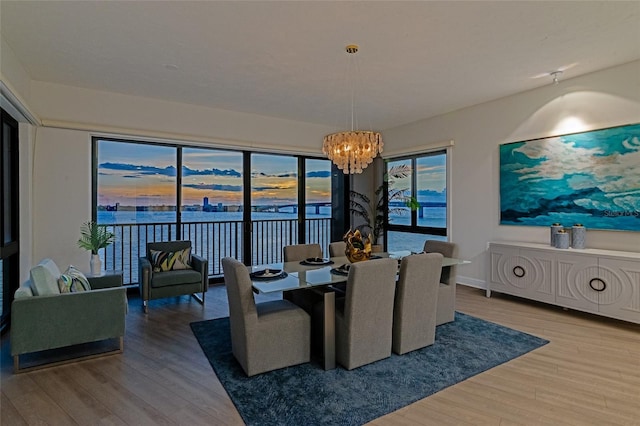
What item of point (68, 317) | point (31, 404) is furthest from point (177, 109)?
point (31, 404)

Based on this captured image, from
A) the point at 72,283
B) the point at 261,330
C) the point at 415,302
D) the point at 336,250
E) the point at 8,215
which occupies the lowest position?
the point at 261,330

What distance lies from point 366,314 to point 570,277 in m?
2.74

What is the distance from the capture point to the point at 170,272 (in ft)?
14.2

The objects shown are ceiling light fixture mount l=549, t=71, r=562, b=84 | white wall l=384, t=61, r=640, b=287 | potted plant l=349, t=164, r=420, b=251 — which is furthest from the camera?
potted plant l=349, t=164, r=420, b=251

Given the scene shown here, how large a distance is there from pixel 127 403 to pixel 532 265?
443cm

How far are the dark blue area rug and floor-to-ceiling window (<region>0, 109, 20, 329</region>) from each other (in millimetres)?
2283

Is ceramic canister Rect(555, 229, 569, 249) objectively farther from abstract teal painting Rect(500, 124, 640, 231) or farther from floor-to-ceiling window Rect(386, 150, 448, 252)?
floor-to-ceiling window Rect(386, 150, 448, 252)

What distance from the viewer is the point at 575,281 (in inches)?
148

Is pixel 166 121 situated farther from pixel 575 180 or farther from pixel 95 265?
pixel 575 180

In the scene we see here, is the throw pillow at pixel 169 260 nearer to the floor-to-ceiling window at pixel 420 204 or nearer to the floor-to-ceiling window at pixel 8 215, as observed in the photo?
the floor-to-ceiling window at pixel 8 215

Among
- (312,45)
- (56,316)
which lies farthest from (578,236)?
(56,316)

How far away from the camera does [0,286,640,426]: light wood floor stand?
6.85ft

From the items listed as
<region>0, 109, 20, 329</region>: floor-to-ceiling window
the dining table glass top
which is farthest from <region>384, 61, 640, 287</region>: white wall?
<region>0, 109, 20, 329</region>: floor-to-ceiling window

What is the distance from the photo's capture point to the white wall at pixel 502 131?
12.1 ft
